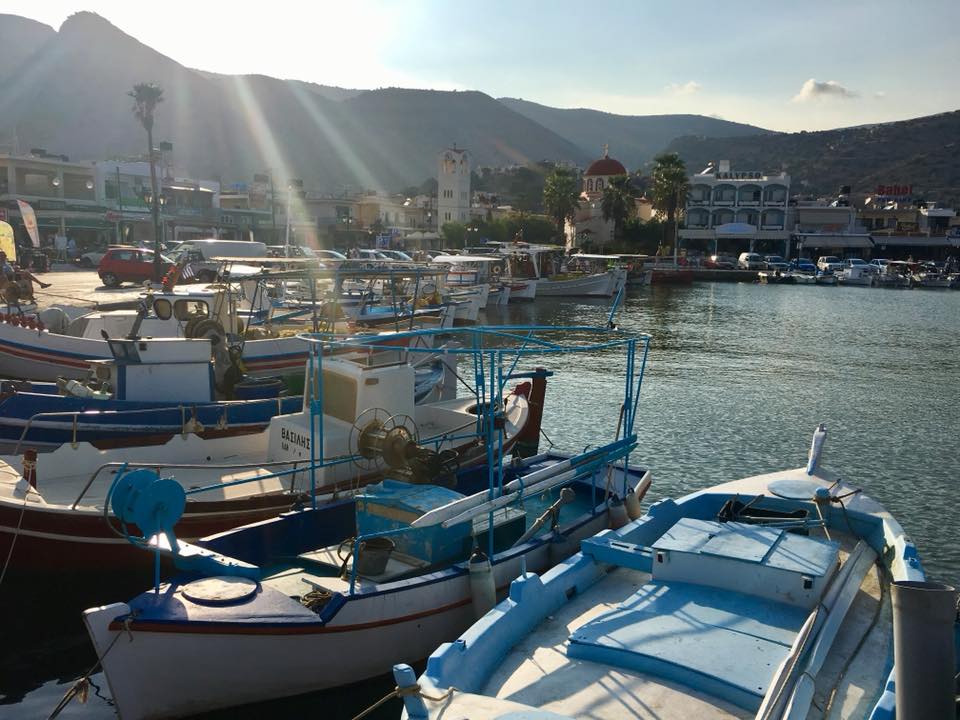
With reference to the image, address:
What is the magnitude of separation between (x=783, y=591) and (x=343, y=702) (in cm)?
501

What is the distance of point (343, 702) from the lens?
871cm

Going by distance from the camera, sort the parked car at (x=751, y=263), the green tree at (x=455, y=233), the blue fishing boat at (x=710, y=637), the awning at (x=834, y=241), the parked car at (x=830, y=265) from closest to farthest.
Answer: the blue fishing boat at (x=710, y=637), the green tree at (x=455, y=233), the parked car at (x=830, y=265), the parked car at (x=751, y=263), the awning at (x=834, y=241)

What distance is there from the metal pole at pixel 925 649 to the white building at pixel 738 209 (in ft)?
336

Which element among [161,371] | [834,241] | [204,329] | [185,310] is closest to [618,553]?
[161,371]

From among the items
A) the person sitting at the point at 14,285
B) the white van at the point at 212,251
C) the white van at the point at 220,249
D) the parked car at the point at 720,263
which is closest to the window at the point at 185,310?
the person sitting at the point at 14,285

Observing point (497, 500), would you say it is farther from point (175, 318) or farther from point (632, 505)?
point (175, 318)

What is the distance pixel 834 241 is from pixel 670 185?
3263 cm

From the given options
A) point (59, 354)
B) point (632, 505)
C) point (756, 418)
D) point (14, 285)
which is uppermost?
point (14, 285)

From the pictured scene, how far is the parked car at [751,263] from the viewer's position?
89.4 metres

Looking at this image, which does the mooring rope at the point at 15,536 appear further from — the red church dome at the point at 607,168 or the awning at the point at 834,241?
the awning at the point at 834,241

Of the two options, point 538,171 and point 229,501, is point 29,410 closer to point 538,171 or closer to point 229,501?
point 229,501

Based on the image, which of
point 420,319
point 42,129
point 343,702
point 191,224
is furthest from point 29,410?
point 42,129

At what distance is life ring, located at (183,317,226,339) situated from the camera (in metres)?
17.8

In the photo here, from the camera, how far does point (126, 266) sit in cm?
4522
